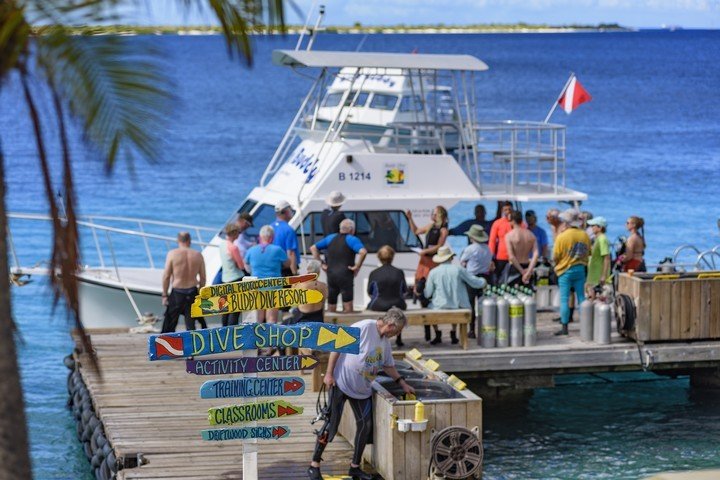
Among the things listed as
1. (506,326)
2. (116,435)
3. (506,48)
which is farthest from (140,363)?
(506,48)

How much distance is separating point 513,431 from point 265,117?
62683mm

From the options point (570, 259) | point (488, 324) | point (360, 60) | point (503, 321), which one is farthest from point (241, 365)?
point (360, 60)

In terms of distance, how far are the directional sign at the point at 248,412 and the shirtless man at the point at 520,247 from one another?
6006 mm

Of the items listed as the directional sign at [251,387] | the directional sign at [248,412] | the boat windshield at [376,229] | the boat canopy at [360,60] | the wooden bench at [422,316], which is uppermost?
the boat canopy at [360,60]

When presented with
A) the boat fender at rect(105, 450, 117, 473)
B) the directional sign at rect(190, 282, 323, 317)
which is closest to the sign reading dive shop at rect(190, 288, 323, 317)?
the directional sign at rect(190, 282, 323, 317)

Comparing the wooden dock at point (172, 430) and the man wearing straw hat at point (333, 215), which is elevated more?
the man wearing straw hat at point (333, 215)

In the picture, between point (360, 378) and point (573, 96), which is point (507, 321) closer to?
point (360, 378)

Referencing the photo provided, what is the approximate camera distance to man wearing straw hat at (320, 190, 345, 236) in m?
15.5

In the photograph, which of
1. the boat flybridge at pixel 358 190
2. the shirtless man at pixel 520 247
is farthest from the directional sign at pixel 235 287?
the boat flybridge at pixel 358 190

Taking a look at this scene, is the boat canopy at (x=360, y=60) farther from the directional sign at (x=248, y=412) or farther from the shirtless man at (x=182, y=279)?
the directional sign at (x=248, y=412)

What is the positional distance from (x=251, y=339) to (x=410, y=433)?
1.66 meters

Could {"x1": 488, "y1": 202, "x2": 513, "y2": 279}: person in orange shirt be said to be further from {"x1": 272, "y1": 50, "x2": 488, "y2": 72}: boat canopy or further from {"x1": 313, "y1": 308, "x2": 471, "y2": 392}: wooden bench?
{"x1": 313, "y1": 308, "x2": 471, "y2": 392}: wooden bench

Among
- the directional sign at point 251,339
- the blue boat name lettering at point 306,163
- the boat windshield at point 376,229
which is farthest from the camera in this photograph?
the blue boat name lettering at point 306,163

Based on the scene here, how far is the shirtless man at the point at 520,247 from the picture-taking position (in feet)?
51.6
